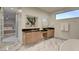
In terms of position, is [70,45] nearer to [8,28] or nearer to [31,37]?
[31,37]

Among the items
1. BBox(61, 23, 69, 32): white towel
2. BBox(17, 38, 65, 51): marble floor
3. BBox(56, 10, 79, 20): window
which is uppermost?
BBox(56, 10, 79, 20): window

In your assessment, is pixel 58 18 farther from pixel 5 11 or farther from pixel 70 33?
pixel 5 11

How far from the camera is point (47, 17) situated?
1.21m

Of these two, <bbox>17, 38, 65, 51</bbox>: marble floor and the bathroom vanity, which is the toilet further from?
the bathroom vanity

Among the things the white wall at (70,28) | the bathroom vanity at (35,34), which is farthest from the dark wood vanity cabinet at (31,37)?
the white wall at (70,28)

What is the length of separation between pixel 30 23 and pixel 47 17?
0.71ft

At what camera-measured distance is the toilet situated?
1184 millimetres

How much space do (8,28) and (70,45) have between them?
76 centimetres

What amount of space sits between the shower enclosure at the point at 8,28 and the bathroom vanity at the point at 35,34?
103 mm

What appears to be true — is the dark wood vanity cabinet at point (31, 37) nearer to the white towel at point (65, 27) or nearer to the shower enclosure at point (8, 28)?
the shower enclosure at point (8, 28)

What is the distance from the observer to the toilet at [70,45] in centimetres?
118

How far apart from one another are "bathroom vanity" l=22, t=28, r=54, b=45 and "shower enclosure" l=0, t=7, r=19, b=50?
103 mm

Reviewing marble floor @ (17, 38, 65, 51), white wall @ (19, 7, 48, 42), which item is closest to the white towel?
marble floor @ (17, 38, 65, 51)
